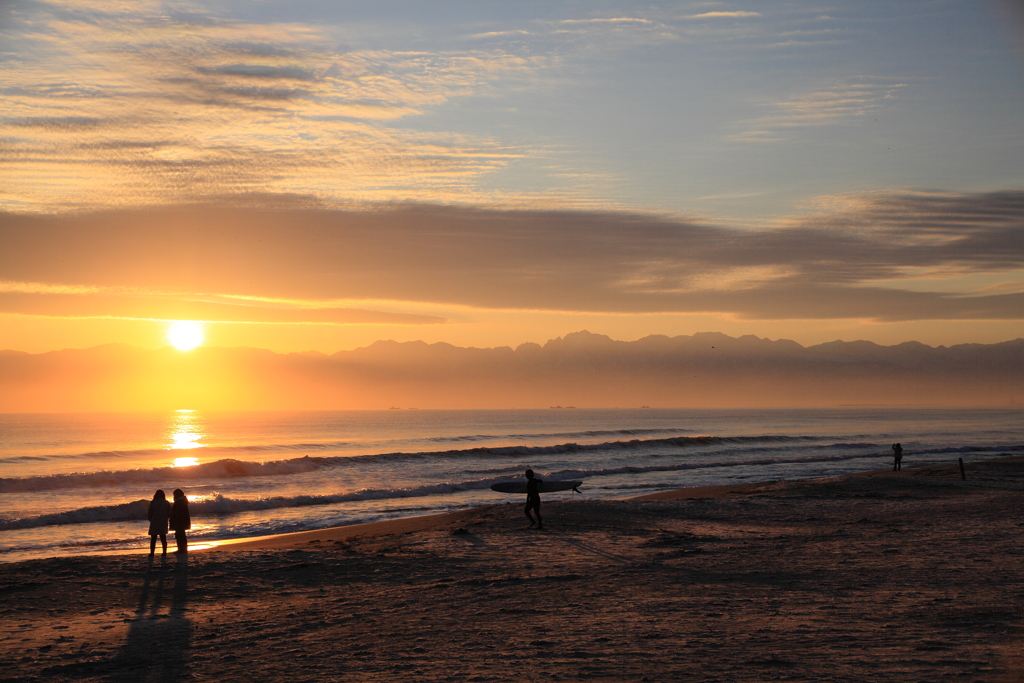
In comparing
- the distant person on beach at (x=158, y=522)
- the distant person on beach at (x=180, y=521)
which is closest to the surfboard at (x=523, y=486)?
the distant person on beach at (x=180, y=521)

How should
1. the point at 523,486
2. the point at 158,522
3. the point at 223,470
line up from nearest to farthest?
the point at 158,522 → the point at 523,486 → the point at 223,470

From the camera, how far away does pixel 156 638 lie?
35.6ft

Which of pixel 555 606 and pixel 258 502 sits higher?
pixel 555 606

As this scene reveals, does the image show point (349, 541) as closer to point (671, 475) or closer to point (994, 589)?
point (994, 589)

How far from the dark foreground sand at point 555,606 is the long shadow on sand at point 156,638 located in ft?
0.18

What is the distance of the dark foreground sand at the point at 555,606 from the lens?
8875 millimetres

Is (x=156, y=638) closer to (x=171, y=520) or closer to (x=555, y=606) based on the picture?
(x=555, y=606)

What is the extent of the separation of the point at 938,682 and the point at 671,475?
38.6m

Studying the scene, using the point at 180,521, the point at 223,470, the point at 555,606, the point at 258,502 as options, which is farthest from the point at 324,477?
the point at 555,606

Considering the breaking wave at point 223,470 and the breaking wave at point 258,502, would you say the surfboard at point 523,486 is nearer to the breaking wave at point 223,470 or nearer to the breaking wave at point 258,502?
the breaking wave at point 258,502

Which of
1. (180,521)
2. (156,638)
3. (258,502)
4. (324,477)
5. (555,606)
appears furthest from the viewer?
(324,477)

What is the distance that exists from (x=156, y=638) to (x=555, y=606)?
19.8 ft

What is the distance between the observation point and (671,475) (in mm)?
45531

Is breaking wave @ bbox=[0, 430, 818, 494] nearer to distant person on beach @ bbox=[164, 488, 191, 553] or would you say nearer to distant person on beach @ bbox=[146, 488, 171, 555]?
distant person on beach @ bbox=[146, 488, 171, 555]
